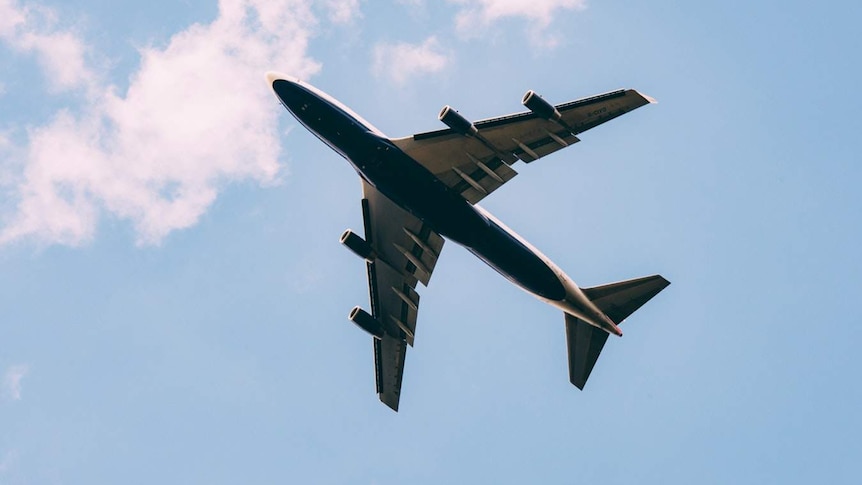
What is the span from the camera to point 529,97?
185 feet

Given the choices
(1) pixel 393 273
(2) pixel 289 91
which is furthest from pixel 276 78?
(1) pixel 393 273

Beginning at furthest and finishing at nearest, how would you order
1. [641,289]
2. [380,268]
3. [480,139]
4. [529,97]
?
[380,268], [641,289], [480,139], [529,97]

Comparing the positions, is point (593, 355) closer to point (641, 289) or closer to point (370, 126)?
point (641, 289)

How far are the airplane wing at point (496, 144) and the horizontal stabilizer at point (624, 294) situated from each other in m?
10.4

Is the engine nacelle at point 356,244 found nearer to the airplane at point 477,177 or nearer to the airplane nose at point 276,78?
the airplane at point 477,177

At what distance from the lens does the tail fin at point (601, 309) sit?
64188mm

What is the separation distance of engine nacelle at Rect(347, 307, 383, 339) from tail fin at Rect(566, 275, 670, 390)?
1431 cm

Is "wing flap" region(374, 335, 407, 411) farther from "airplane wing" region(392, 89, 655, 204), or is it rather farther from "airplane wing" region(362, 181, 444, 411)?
"airplane wing" region(392, 89, 655, 204)

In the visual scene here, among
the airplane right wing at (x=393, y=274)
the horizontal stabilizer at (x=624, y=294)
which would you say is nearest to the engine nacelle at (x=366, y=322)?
the airplane right wing at (x=393, y=274)

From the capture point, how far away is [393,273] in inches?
2805

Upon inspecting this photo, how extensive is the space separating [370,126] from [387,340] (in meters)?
19.6

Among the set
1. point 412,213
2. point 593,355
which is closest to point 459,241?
point 412,213

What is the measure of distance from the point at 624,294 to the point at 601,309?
6.07ft

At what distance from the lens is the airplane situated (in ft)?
192
